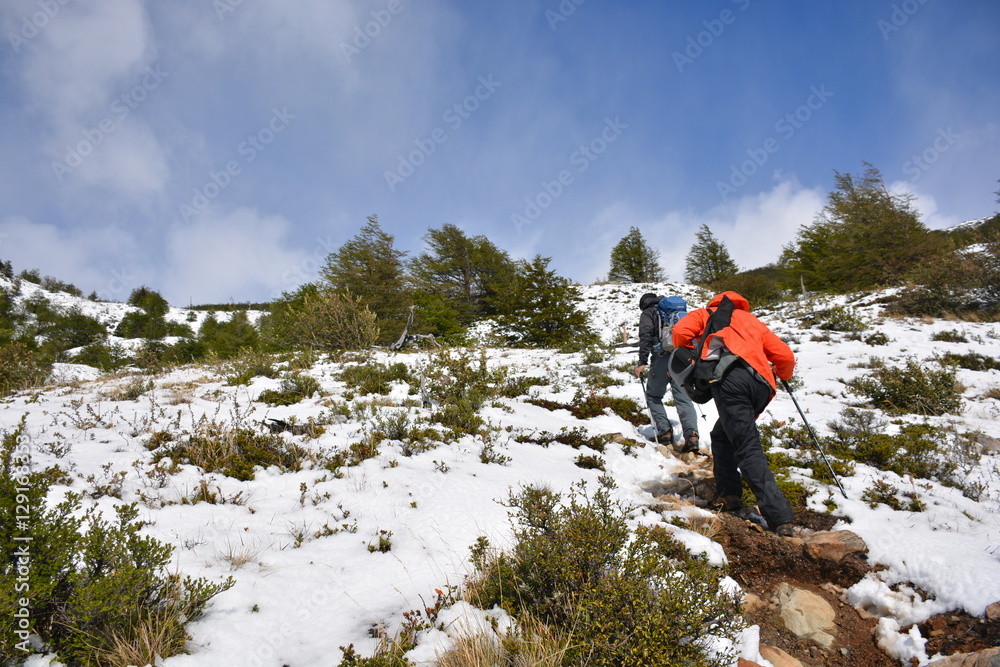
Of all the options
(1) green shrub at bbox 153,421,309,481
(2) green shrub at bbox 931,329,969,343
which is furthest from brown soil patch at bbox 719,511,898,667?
(2) green shrub at bbox 931,329,969,343

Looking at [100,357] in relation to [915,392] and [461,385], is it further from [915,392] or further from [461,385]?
[915,392]

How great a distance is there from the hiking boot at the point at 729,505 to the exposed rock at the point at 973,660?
1.87 metres

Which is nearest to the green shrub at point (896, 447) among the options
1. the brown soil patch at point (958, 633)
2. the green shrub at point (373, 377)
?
the brown soil patch at point (958, 633)

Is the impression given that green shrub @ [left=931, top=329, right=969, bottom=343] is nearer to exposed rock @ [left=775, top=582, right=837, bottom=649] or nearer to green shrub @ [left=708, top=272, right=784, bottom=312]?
exposed rock @ [left=775, top=582, right=837, bottom=649]

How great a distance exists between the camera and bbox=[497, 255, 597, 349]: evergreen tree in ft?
57.9

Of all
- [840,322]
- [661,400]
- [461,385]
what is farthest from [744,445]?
[840,322]

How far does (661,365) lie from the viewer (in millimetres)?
5805

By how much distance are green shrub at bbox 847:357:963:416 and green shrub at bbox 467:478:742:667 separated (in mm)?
6198

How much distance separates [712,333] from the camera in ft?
12.7

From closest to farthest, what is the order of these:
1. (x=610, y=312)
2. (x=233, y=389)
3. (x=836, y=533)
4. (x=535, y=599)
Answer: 1. (x=535, y=599)
2. (x=836, y=533)
3. (x=233, y=389)
4. (x=610, y=312)

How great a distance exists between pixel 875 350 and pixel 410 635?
12.4m

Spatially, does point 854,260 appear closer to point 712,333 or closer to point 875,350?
point 875,350

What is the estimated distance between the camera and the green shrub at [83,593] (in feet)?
5.30

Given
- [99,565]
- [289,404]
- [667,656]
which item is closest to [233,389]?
[289,404]
